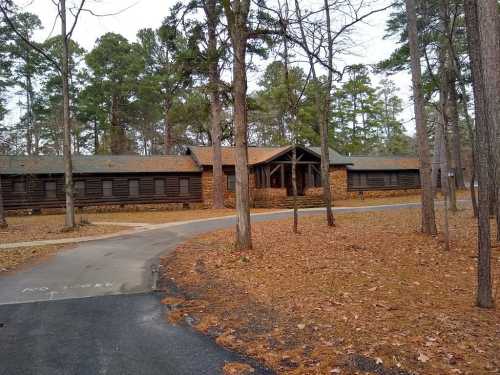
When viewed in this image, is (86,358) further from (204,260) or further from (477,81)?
(477,81)

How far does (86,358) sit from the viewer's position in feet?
12.6

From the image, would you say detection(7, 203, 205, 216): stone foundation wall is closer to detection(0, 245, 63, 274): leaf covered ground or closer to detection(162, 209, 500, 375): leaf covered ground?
detection(0, 245, 63, 274): leaf covered ground

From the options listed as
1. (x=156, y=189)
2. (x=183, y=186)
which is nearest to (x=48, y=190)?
(x=156, y=189)

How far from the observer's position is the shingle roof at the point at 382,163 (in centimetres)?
3208

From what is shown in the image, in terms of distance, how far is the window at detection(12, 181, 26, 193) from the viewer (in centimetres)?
2383

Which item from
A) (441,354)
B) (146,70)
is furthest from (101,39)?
(441,354)

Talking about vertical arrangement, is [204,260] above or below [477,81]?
below

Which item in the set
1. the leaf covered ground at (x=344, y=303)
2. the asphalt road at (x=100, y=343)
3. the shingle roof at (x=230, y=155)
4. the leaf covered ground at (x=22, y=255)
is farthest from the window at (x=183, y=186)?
the asphalt road at (x=100, y=343)

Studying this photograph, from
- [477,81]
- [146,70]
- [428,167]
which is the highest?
[146,70]

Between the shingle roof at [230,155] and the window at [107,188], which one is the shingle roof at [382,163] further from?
the window at [107,188]

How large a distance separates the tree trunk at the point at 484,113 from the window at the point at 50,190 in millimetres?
26361

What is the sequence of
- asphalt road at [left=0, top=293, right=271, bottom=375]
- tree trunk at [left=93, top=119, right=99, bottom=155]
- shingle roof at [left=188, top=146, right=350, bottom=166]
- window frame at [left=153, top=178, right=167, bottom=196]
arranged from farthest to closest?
1. tree trunk at [left=93, top=119, right=99, bottom=155]
2. window frame at [left=153, top=178, right=167, bottom=196]
3. shingle roof at [left=188, top=146, right=350, bottom=166]
4. asphalt road at [left=0, top=293, right=271, bottom=375]

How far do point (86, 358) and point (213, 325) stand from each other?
1.65 meters

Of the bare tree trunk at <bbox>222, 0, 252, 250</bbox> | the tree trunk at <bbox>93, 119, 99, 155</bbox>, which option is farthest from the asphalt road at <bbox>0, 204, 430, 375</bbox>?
the tree trunk at <bbox>93, 119, 99, 155</bbox>
